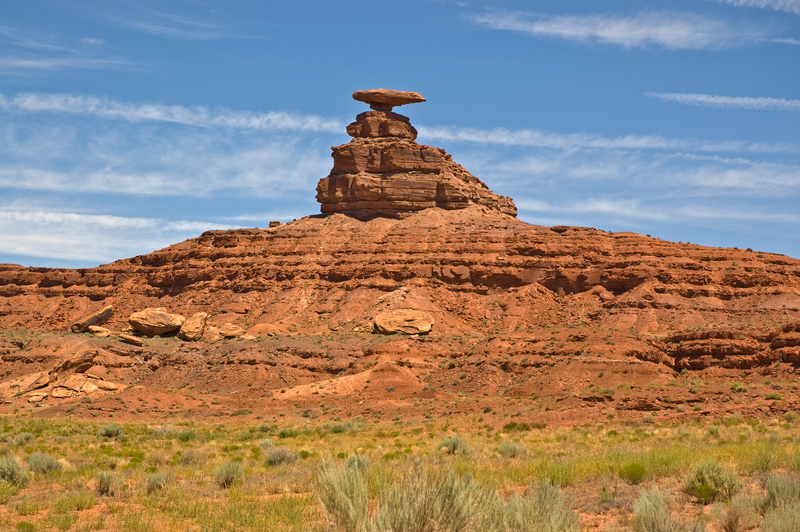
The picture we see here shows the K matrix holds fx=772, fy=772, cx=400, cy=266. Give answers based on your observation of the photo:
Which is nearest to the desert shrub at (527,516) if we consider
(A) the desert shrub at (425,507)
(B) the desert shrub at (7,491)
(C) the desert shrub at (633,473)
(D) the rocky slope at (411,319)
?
(A) the desert shrub at (425,507)

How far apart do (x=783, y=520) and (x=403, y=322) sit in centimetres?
4792

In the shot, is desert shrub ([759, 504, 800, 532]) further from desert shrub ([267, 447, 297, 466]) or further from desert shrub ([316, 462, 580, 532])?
desert shrub ([267, 447, 297, 466])

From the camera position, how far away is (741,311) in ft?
185

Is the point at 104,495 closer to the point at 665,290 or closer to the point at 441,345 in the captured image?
the point at 441,345

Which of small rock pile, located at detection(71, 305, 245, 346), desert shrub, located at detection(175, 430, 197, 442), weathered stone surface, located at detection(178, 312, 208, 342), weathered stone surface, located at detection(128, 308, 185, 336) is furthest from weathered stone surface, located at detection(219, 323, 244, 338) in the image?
desert shrub, located at detection(175, 430, 197, 442)

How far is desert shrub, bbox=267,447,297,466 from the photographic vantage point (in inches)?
745

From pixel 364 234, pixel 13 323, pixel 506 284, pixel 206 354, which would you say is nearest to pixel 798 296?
pixel 506 284

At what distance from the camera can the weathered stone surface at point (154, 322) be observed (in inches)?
2361

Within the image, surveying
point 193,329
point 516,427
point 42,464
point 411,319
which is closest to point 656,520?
point 42,464

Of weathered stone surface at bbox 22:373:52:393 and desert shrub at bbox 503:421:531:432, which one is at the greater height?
desert shrub at bbox 503:421:531:432

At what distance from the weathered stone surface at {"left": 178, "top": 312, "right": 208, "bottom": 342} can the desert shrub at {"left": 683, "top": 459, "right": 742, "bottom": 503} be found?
165 ft

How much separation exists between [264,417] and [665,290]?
116 feet

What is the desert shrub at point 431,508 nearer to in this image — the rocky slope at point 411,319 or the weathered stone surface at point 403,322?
the rocky slope at point 411,319

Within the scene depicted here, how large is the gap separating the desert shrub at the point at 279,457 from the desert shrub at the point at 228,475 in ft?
9.11
